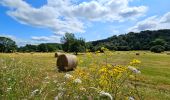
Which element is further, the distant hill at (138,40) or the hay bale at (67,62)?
the distant hill at (138,40)

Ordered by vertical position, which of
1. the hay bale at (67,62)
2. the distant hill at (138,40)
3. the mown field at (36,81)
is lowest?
the hay bale at (67,62)

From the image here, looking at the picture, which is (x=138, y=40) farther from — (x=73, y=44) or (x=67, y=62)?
(x=67, y=62)

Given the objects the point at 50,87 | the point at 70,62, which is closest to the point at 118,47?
the point at 70,62

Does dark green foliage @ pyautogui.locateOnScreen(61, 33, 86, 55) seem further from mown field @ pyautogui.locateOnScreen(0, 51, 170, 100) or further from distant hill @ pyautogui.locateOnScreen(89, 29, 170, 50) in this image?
mown field @ pyautogui.locateOnScreen(0, 51, 170, 100)

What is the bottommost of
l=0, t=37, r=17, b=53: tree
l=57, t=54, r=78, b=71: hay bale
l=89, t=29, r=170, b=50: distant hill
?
l=57, t=54, r=78, b=71: hay bale

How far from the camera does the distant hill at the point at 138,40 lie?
97.1 meters

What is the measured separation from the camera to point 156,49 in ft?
277

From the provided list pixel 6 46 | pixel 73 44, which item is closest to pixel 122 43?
pixel 73 44

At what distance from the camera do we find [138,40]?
108m

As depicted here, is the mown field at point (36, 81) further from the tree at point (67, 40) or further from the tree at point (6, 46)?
the tree at point (67, 40)

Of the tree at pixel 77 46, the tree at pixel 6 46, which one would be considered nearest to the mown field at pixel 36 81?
the tree at pixel 6 46

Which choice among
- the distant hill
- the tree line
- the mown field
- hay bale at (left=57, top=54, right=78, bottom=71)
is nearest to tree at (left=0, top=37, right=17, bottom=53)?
the mown field

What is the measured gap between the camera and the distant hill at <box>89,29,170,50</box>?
97.1m

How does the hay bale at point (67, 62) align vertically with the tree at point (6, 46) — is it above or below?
below
